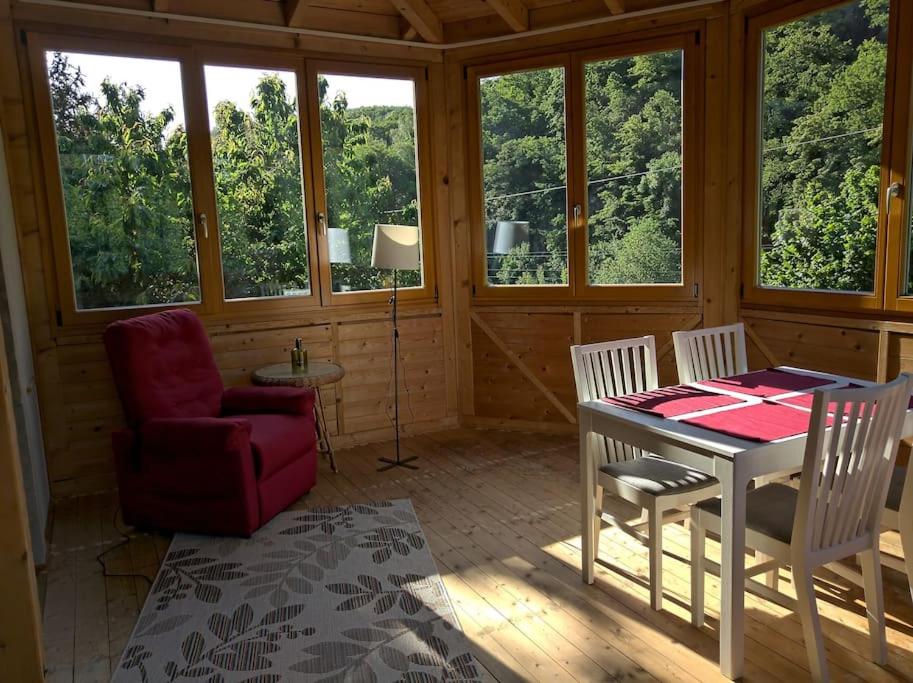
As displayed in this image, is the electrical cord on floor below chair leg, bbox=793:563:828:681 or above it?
below

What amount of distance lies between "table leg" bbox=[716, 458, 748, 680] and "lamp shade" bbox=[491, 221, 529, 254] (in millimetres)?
3066

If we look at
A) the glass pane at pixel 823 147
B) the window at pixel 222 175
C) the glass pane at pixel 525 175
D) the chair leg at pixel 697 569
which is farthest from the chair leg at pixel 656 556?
the window at pixel 222 175

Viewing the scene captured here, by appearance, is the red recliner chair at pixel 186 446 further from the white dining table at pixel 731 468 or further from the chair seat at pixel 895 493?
the chair seat at pixel 895 493

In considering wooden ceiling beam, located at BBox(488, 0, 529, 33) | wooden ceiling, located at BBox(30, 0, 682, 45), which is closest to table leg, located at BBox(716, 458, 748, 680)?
wooden ceiling, located at BBox(30, 0, 682, 45)

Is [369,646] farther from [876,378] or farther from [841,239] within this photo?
[841,239]

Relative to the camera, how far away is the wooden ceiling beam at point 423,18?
4523 millimetres

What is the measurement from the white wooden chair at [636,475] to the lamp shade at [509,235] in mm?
1921

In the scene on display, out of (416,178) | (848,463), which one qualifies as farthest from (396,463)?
(848,463)

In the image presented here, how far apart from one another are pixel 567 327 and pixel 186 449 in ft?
8.85

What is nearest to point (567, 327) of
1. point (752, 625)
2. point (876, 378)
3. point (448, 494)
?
point (448, 494)

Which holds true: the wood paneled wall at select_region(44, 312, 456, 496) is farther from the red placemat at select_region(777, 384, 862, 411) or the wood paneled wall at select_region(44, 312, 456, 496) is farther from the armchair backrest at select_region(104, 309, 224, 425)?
the red placemat at select_region(777, 384, 862, 411)

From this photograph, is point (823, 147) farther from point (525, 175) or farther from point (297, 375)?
point (297, 375)

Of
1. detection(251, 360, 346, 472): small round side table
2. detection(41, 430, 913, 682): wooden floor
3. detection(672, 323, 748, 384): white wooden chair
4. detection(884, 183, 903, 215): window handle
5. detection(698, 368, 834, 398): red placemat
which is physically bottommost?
detection(41, 430, 913, 682): wooden floor

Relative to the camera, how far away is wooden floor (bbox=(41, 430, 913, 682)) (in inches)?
92.6
